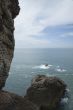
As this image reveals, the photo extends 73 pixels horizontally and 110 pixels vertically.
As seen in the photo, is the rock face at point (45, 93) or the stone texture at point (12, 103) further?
the rock face at point (45, 93)

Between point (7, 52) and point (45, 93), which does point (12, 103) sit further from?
point (45, 93)

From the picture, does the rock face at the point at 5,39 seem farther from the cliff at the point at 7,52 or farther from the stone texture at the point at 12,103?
the stone texture at the point at 12,103

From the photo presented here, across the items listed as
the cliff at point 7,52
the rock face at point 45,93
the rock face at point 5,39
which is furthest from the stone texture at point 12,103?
the rock face at point 45,93

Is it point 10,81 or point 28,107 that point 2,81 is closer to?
point 28,107

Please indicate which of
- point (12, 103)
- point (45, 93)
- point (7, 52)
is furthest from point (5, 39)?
point (45, 93)

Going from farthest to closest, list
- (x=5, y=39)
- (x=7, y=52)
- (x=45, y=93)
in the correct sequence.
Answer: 1. (x=45, y=93)
2. (x=7, y=52)
3. (x=5, y=39)

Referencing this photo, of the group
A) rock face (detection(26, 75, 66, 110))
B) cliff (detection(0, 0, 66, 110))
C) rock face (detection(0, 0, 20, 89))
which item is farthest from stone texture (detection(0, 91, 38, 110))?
rock face (detection(26, 75, 66, 110))

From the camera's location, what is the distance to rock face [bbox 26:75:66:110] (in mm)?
56938

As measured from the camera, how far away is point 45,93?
191ft

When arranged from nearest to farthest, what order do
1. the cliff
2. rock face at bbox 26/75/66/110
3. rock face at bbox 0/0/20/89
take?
the cliff → rock face at bbox 0/0/20/89 → rock face at bbox 26/75/66/110

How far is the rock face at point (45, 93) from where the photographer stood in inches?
2242

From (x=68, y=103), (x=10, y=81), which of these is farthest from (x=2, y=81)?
(x=10, y=81)

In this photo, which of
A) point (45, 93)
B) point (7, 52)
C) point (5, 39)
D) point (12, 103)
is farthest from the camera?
point (45, 93)

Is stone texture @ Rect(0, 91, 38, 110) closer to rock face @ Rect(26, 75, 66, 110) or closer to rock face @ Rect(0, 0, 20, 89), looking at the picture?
rock face @ Rect(0, 0, 20, 89)
